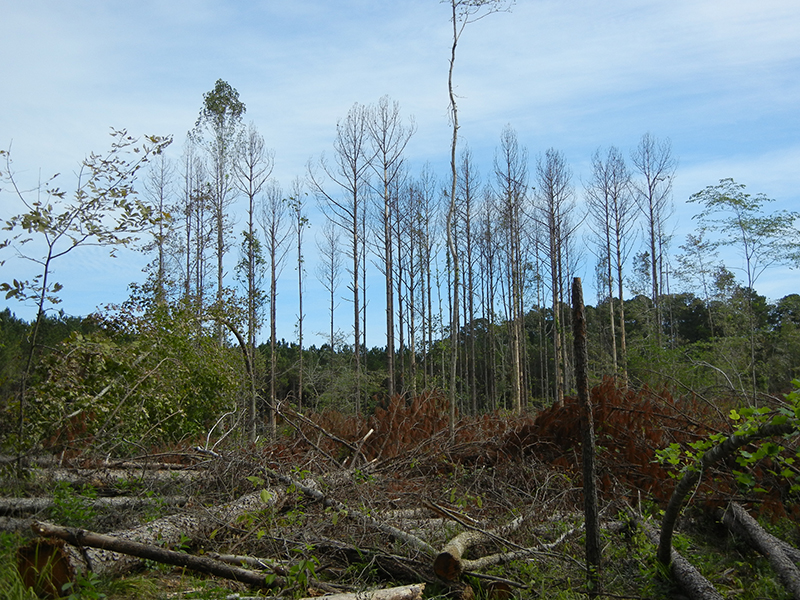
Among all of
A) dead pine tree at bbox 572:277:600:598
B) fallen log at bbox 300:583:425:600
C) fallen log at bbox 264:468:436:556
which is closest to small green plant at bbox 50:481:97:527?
fallen log at bbox 264:468:436:556

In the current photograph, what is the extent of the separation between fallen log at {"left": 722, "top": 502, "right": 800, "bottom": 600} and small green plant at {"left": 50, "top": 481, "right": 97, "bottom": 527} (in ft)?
16.2

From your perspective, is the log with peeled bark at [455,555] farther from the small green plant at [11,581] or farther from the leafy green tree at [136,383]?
the leafy green tree at [136,383]

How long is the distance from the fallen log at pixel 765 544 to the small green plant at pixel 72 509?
4934 millimetres

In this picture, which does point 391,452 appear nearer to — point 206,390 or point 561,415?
point 561,415

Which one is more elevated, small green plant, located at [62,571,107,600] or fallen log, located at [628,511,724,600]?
small green plant, located at [62,571,107,600]

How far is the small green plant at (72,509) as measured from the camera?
14.2 ft

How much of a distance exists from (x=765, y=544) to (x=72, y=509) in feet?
17.2

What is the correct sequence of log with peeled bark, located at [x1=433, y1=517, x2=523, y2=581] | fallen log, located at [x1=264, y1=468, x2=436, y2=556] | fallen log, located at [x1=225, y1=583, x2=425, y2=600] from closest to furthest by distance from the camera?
fallen log, located at [x1=225, y1=583, x2=425, y2=600] < log with peeled bark, located at [x1=433, y1=517, x2=523, y2=581] < fallen log, located at [x1=264, y1=468, x2=436, y2=556]

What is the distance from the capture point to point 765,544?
13.8 feet

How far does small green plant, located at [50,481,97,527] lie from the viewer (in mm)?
4340

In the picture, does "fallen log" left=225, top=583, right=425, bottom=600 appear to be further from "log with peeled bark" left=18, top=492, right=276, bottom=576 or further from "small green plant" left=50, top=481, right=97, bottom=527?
"small green plant" left=50, top=481, right=97, bottom=527

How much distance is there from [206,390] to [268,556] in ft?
21.2

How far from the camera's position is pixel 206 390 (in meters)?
10.2

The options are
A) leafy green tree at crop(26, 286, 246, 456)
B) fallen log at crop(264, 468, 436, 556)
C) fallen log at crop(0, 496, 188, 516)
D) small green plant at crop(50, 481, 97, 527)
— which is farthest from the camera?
leafy green tree at crop(26, 286, 246, 456)
